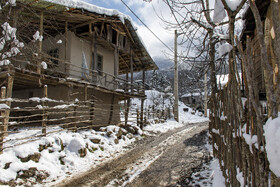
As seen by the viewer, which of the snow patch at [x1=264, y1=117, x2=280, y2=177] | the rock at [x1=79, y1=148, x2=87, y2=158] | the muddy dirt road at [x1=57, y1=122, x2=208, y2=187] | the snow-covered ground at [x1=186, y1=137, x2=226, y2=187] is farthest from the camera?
the rock at [x1=79, y1=148, x2=87, y2=158]

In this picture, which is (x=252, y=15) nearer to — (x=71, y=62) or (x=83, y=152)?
(x=83, y=152)

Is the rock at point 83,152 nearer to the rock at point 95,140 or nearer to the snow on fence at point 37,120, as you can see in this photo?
the rock at point 95,140

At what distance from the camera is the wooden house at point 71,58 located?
8180 millimetres

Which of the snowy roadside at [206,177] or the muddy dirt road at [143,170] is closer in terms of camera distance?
the snowy roadside at [206,177]

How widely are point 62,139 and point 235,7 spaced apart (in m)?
6.56

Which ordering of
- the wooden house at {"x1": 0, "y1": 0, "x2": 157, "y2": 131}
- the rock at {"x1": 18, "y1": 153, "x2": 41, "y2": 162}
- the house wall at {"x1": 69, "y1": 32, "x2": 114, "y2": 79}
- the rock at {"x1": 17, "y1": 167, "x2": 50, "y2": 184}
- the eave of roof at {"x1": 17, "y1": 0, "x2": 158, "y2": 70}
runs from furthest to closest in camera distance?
the house wall at {"x1": 69, "y1": 32, "x2": 114, "y2": 79} → the wooden house at {"x1": 0, "y1": 0, "x2": 157, "y2": 131} → the eave of roof at {"x1": 17, "y1": 0, "x2": 158, "y2": 70} → the rock at {"x1": 18, "y1": 153, "x2": 41, "y2": 162} → the rock at {"x1": 17, "y1": 167, "x2": 50, "y2": 184}

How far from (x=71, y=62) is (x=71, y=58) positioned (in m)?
0.25

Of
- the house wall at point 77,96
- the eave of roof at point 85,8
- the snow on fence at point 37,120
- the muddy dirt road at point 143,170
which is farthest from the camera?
the house wall at point 77,96

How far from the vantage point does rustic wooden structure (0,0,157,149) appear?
8.26m

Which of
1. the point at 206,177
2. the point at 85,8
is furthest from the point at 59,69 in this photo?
the point at 206,177

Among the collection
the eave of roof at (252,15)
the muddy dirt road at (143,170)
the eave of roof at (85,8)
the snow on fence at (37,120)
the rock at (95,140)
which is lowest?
the muddy dirt road at (143,170)

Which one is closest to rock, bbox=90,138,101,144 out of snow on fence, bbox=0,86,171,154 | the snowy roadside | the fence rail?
snow on fence, bbox=0,86,171,154

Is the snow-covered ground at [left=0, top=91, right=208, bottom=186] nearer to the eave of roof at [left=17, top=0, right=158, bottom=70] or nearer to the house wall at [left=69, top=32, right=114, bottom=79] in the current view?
the eave of roof at [left=17, top=0, right=158, bottom=70]

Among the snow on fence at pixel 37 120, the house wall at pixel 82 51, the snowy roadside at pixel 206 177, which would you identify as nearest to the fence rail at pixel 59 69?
the house wall at pixel 82 51
